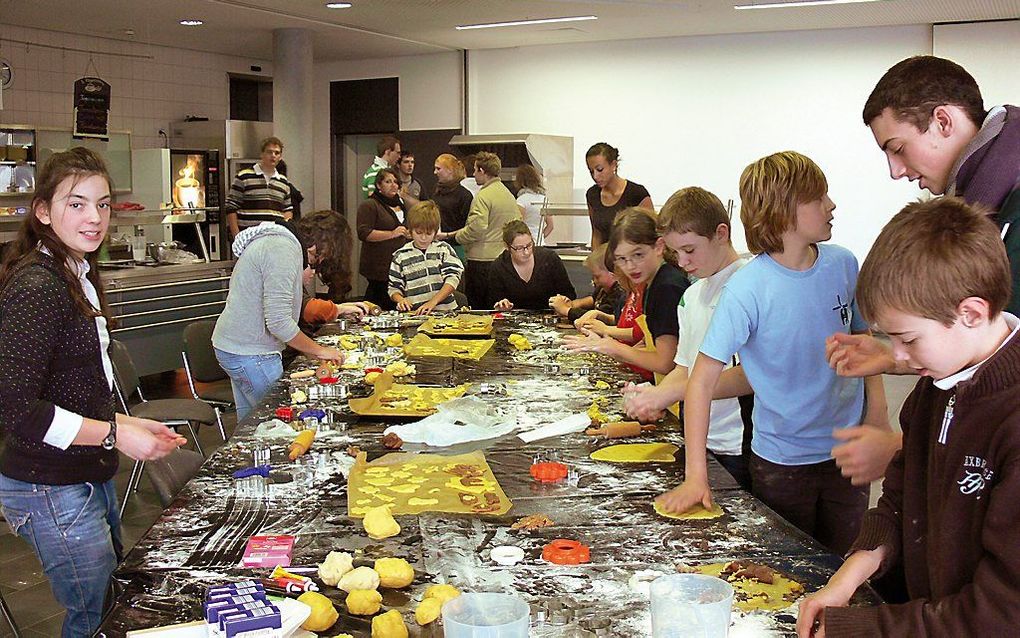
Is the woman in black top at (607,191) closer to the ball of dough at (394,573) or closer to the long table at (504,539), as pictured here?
the long table at (504,539)

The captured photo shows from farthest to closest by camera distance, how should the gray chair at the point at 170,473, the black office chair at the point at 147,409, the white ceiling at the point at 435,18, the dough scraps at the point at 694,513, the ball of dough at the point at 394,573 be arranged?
the white ceiling at the point at 435,18, the black office chair at the point at 147,409, the gray chair at the point at 170,473, the dough scraps at the point at 694,513, the ball of dough at the point at 394,573

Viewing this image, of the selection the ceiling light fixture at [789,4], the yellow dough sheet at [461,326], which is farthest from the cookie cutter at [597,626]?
the ceiling light fixture at [789,4]

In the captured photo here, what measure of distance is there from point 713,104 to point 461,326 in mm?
6125

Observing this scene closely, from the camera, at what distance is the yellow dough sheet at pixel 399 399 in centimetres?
309

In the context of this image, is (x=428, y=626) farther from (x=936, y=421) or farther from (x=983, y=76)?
(x=983, y=76)

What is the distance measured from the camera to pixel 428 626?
1.59 m

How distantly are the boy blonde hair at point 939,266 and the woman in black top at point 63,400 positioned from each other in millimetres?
1746

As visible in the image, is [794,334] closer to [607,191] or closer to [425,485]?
[425,485]

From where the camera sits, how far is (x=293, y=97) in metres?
9.30

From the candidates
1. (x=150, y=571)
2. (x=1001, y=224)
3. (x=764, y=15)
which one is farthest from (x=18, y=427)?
(x=764, y=15)

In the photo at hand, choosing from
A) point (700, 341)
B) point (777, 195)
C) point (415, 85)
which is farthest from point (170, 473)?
point (415, 85)

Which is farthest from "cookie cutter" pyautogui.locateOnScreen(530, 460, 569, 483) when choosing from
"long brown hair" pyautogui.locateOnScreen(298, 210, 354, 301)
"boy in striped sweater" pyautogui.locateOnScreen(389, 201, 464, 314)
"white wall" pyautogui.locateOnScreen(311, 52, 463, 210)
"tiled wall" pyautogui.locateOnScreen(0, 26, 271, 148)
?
"white wall" pyautogui.locateOnScreen(311, 52, 463, 210)

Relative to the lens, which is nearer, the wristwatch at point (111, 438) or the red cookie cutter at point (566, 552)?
the red cookie cutter at point (566, 552)

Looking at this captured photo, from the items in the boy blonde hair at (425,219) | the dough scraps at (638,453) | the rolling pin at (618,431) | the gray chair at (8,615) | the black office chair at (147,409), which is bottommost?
the gray chair at (8,615)
